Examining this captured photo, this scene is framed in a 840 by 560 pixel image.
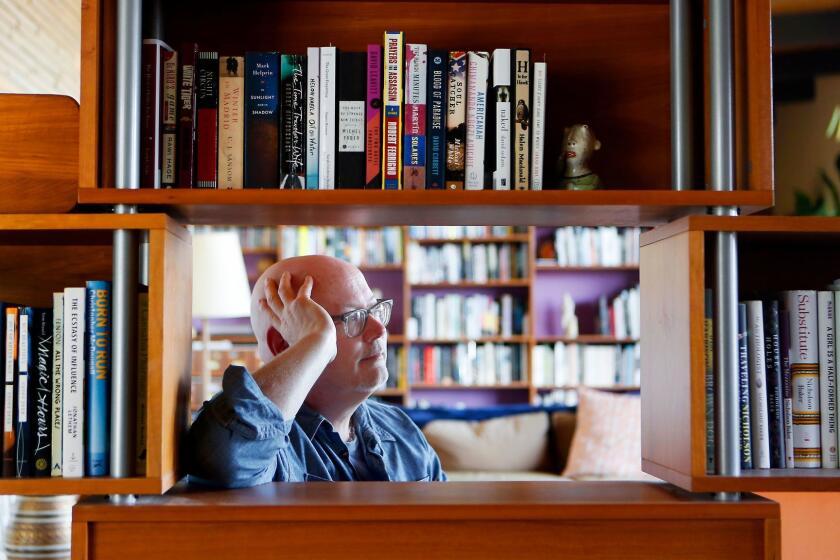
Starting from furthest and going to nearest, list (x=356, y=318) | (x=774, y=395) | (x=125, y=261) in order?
(x=356, y=318) → (x=774, y=395) → (x=125, y=261)

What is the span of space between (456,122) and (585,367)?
5.20 metres

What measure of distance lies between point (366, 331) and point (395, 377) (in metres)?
4.62

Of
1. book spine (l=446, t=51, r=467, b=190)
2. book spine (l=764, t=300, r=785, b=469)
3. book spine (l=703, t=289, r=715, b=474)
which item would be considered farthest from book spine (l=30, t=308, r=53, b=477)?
book spine (l=764, t=300, r=785, b=469)

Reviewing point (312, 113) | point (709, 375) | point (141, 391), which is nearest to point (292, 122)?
point (312, 113)

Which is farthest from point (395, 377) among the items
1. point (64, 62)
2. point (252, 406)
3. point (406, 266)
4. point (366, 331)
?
point (252, 406)

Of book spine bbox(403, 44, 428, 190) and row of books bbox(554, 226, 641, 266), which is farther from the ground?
row of books bbox(554, 226, 641, 266)

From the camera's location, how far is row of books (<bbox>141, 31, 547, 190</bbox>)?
1.41m

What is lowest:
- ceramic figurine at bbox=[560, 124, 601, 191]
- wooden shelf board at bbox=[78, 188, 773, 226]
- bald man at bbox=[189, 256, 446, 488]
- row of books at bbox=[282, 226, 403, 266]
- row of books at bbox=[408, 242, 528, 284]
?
bald man at bbox=[189, 256, 446, 488]

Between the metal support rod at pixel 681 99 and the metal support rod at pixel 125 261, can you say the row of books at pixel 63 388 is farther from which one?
the metal support rod at pixel 681 99

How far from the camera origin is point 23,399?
131 centimetres

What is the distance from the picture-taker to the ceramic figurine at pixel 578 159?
1.52 metres

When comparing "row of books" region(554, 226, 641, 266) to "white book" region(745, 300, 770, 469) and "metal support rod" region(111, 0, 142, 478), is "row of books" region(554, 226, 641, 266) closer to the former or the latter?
"white book" region(745, 300, 770, 469)

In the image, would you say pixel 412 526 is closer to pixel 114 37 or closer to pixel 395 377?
pixel 114 37

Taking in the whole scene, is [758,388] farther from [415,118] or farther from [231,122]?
[231,122]
